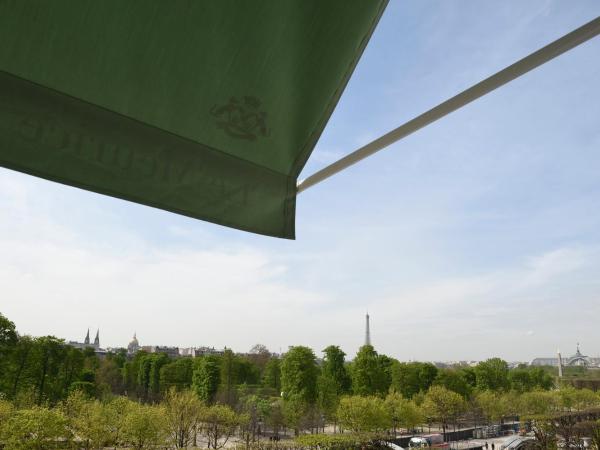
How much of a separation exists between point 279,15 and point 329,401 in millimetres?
34040

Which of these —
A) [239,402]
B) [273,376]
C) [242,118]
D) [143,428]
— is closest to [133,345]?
[273,376]

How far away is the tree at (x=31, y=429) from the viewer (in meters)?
15.5

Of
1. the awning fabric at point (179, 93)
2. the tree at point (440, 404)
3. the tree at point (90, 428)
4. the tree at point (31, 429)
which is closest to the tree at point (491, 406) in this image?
the tree at point (440, 404)

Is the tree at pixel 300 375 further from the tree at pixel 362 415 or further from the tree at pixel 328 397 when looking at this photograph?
the tree at pixel 362 415

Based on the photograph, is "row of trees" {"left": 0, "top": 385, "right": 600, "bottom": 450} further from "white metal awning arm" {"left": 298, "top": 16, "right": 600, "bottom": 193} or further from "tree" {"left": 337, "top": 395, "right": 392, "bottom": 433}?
"white metal awning arm" {"left": 298, "top": 16, "right": 600, "bottom": 193}

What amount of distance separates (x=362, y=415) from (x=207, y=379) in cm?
1881

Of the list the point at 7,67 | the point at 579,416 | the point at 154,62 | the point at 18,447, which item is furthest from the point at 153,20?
the point at 579,416

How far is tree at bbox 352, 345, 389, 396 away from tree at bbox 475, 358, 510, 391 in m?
17.7

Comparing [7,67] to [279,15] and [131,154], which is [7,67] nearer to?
[131,154]

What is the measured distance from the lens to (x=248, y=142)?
4.97 feet

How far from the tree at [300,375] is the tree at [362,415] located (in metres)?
5.65

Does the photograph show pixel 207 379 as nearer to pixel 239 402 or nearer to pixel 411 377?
pixel 239 402

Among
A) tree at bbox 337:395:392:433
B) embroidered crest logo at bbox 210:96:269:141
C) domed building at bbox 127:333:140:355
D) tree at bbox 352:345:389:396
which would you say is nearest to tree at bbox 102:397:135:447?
tree at bbox 337:395:392:433

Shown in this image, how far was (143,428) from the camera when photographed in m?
19.3
